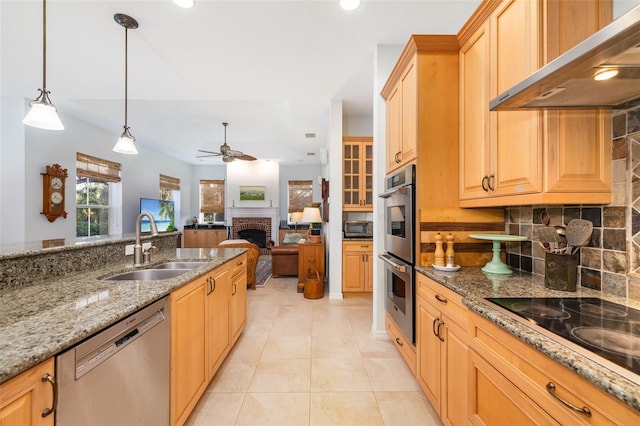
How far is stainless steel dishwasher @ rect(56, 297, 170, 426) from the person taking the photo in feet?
2.64

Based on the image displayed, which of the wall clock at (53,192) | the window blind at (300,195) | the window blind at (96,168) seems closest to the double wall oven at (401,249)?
the wall clock at (53,192)

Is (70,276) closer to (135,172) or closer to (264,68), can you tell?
(264,68)

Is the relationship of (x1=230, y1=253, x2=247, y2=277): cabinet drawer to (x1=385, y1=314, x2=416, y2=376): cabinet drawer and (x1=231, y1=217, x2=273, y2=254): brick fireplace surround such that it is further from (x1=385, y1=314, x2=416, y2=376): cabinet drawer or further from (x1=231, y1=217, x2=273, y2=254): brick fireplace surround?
(x1=231, y1=217, x2=273, y2=254): brick fireplace surround

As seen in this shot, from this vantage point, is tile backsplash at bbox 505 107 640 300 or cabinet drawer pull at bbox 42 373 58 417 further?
tile backsplash at bbox 505 107 640 300

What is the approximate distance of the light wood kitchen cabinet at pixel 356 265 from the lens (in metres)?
3.73

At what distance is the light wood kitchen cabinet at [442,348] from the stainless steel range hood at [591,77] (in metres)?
0.94

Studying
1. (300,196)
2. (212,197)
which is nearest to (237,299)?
(300,196)

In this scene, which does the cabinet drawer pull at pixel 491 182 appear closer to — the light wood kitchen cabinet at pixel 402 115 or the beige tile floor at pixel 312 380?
the light wood kitchen cabinet at pixel 402 115

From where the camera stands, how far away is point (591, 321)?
2.98ft

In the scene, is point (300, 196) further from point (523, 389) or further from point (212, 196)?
point (523, 389)

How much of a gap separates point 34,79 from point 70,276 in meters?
3.17

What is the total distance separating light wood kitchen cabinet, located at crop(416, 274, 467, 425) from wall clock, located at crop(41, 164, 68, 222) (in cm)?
512

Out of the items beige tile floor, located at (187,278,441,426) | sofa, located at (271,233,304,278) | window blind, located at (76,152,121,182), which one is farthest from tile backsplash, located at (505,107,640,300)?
window blind, located at (76,152,121,182)

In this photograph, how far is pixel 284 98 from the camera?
3617mm
